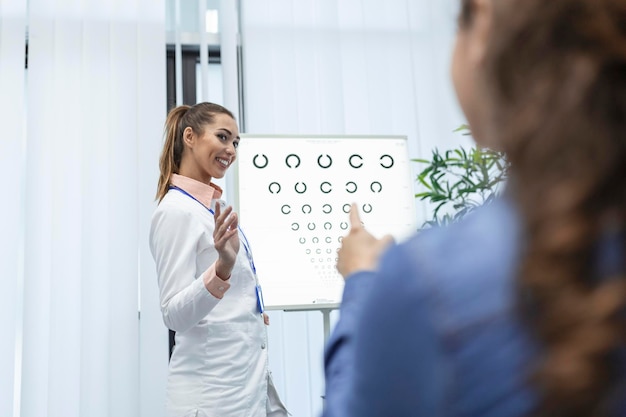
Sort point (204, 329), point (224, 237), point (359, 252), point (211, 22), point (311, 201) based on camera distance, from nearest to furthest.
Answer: point (359, 252), point (224, 237), point (204, 329), point (311, 201), point (211, 22)

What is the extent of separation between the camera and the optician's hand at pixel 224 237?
1.89m

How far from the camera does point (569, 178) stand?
38 centimetres

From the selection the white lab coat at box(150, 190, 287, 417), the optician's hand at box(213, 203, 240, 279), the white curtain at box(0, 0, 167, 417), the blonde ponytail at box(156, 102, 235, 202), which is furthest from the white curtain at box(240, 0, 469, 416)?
the optician's hand at box(213, 203, 240, 279)

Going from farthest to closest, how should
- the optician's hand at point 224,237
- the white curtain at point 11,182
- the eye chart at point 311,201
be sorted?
the white curtain at point 11,182
the eye chart at point 311,201
the optician's hand at point 224,237

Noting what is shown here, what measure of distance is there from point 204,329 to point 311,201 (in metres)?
0.78

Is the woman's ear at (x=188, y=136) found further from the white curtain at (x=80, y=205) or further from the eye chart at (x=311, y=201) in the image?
the white curtain at (x=80, y=205)

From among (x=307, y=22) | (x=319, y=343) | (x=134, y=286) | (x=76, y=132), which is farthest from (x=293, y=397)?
(x=307, y=22)

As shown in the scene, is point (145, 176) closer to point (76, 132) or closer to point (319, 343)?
point (76, 132)

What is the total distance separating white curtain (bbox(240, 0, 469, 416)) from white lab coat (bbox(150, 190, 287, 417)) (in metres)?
1.12

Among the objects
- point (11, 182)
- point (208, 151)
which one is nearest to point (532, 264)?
point (208, 151)

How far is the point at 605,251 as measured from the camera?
1.23ft

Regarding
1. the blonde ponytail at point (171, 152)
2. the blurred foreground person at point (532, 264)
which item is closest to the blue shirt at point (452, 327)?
the blurred foreground person at point (532, 264)

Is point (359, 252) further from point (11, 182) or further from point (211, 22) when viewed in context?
point (211, 22)

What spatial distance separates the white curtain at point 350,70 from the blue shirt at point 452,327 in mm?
2842
